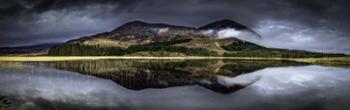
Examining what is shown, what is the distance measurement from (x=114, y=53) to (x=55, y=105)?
13540cm

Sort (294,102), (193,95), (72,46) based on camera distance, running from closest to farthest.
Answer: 1. (294,102)
2. (193,95)
3. (72,46)

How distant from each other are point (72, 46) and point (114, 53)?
798 inches

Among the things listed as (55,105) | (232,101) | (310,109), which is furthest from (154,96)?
(310,109)

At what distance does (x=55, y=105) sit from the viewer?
14.2 m

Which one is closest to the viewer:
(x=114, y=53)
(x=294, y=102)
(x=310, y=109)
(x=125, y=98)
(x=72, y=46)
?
(x=310, y=109)

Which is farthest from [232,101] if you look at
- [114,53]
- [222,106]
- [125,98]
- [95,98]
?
[114,53]

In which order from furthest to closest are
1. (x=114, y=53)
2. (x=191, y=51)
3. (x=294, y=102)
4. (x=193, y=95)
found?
(x=191, y=51)
(x=114, y=53)
(x=193, y=95)
(x=294, y=102)

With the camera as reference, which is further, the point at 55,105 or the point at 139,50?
the point at 139,50

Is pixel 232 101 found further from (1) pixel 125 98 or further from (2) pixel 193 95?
(1) pixel 125 98

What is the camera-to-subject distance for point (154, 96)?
17.8 m

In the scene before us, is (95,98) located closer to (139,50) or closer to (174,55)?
(174,55)

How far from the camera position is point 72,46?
5162 inches

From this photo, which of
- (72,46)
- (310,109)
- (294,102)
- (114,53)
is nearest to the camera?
(310,109)

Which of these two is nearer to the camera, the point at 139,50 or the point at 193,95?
the point at 193,95
